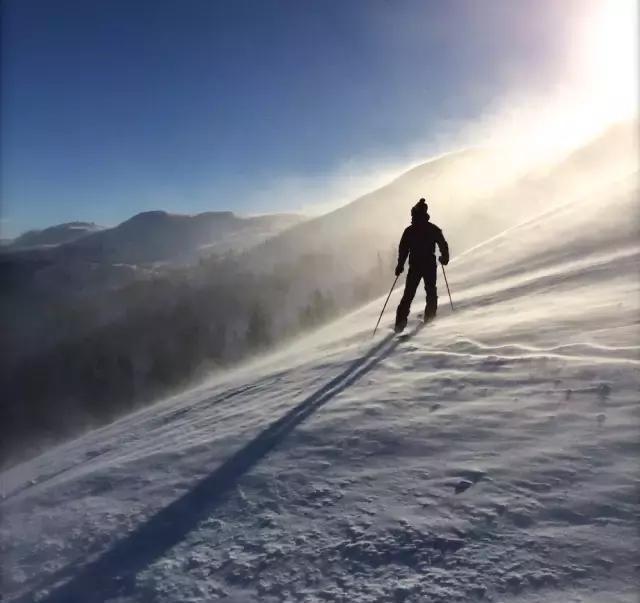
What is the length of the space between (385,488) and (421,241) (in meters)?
7.28

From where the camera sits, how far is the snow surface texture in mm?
3662

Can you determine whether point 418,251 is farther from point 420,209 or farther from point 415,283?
point 420,209

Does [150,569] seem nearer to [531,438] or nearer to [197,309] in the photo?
[531,438]

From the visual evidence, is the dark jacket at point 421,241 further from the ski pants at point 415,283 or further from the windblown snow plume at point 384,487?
the windblown snow plume at point 384,487

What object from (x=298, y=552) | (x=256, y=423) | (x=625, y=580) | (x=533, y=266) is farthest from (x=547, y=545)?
(x=533, y=266)

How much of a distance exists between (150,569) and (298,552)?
1.31 metres

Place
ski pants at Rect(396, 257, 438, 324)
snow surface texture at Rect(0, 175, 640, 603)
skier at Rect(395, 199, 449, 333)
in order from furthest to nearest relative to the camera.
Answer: ski pants at Rect(396, 257, 438, 324) < skier at Rect(395, 199, 449, 333) < snow surface texture at Rect(0, 175, 640, 603)

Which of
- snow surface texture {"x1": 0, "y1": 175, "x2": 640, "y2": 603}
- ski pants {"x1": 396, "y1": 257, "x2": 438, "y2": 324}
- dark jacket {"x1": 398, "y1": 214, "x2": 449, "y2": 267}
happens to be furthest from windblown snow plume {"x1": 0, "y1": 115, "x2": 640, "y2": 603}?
dark jacket {"x1": 398, "y1": 214, "x2": 449, "y2": 267}

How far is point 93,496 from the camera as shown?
253 inches

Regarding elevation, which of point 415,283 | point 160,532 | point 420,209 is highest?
point 420,209

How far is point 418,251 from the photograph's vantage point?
11.2m

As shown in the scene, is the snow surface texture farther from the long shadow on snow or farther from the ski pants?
the ski pants

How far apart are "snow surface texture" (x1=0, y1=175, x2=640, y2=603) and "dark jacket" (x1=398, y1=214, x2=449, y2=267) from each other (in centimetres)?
229

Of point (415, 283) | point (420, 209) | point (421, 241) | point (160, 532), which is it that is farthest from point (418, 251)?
point (160, 532)
